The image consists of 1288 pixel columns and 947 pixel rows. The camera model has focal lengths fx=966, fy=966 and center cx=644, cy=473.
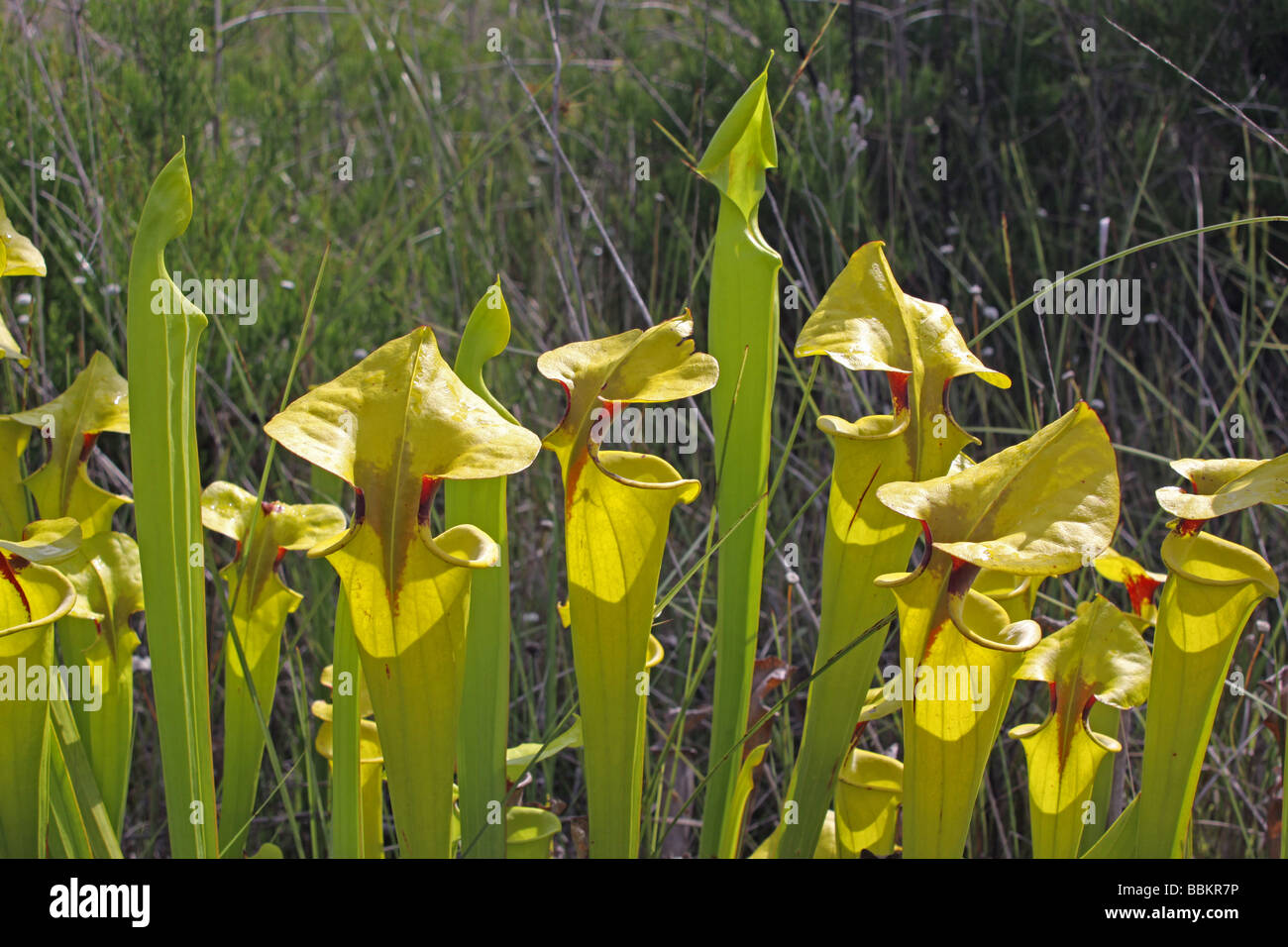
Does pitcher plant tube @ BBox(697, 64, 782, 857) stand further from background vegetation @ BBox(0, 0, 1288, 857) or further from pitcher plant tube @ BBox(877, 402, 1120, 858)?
background vegetation @ BBox(0, 0, 1288, 857)

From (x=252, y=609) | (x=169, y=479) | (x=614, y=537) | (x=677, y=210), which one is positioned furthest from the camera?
(x=677, y=210)

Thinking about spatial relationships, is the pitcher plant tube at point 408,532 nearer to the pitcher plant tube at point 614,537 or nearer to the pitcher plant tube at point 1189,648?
the pitcher plant tube at point 614,537

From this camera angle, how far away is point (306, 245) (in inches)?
110

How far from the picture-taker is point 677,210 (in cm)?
298

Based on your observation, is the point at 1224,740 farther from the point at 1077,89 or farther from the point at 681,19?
the point at 681,19

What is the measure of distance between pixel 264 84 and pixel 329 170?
574 millimetres

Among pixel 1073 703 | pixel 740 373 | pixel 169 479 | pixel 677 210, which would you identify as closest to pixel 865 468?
pixel 740 373

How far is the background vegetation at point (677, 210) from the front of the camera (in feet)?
6.84

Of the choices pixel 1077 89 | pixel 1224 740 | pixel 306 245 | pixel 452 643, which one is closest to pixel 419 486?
pixel 452 643

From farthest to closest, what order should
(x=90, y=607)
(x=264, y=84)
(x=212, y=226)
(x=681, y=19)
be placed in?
(x=681, y=19)
(x=264, y=84)
(x=212, y=226)
(x=90, y=607)

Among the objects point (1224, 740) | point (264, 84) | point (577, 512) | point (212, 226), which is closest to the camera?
point (577, 512)

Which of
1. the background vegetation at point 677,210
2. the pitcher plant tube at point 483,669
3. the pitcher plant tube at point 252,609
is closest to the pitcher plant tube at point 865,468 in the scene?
the pitcher plant tube at point 483,669

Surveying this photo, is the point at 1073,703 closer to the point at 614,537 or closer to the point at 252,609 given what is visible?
the point at 614,537

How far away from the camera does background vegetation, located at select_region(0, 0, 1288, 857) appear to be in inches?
82.1
